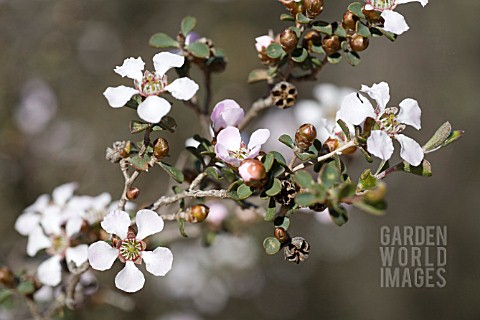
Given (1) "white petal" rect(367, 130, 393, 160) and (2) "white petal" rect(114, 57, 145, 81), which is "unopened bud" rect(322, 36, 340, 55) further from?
(2) "white petal" rect(114, 57, 145, 81)

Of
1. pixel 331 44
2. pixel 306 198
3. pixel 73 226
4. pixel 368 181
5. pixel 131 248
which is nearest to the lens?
pixel 306 198

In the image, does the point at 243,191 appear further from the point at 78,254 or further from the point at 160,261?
the point at 78,254

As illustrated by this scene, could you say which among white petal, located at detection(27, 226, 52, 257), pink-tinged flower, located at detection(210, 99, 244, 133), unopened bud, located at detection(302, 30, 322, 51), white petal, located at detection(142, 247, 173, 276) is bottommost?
white petal, located at detection(142, 247, 173, 276)

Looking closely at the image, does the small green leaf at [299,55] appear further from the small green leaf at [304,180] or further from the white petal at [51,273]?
the white petal at [51,273]

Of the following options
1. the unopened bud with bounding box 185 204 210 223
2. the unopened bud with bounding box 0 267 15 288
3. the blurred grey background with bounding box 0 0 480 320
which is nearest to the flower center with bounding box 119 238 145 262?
the unopened bud with bounding box 185 204 210 223

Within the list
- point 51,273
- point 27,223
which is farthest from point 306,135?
point 27,223

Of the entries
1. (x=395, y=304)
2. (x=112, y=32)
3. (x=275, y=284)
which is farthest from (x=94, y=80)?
(x=395, y=304)
